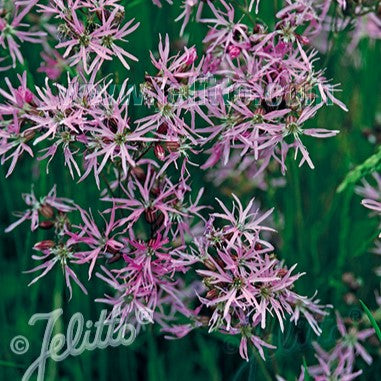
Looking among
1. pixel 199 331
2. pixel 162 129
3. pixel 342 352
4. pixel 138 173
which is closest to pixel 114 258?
pixel 138 173

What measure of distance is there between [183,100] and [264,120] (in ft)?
0.57

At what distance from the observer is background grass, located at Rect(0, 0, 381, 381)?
1761 millimetres

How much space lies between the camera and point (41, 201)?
1610 millimetres

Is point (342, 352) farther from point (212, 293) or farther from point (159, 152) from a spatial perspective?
point (159, 152)

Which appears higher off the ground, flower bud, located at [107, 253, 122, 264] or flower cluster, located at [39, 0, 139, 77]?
flower cluster, located at [39, 0, 139, 77]

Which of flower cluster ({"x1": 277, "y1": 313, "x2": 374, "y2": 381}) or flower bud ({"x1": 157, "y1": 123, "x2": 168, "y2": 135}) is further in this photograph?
flower cluster ({"x1": 277, "y1": 313, "x2": 374, "y2": 381})

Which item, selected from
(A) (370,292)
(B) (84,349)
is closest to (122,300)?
(B) (84,349)

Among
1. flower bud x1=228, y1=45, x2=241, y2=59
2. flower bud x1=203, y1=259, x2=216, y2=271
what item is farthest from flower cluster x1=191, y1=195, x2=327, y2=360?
flower bud x1=228, y1=45, x2=241, y2=59

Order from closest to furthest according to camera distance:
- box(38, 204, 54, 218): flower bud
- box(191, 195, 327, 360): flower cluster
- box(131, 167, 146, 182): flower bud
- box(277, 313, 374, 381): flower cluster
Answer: box(191, 195, 327, 360): flower cluster
box(131, 167, 146, 182): flower bud
box(38, 204, 54, 218): flower bud
box(277, 313, 374, 381): flower cluster

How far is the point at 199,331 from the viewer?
1.81 metres

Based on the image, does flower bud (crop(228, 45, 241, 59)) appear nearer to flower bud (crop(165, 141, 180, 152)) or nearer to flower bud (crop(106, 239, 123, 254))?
flower bud (crop(165, 141, 180, 152))

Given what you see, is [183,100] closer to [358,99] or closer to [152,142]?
[152,142]

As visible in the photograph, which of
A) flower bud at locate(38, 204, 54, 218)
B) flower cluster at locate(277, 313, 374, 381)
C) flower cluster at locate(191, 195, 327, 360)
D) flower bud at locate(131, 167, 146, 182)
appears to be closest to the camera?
flower cluster at locate(191, 195, 327, 360)

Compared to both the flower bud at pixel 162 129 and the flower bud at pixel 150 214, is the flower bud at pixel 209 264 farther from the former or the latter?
the flower bud at pixel 162 129
